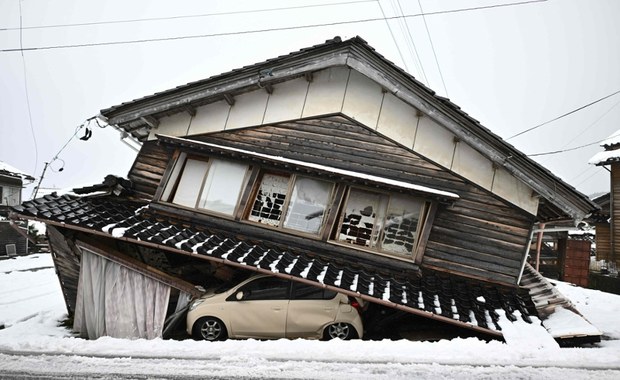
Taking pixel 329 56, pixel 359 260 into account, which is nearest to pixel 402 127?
pixel 329 56

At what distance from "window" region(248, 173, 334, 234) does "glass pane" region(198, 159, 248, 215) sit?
566 mm

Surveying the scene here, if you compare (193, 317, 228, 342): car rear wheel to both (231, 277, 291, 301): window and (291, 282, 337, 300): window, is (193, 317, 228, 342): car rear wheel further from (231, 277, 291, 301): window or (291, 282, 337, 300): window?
(291, 282, 337, 300): window

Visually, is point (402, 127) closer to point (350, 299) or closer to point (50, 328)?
point (350, 299)

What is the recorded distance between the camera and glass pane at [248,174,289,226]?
28.9 feet

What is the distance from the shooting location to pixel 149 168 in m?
9.73

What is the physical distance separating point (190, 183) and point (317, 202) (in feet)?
11.3

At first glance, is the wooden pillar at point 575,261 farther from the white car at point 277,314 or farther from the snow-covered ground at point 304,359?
the white car at point 277,314

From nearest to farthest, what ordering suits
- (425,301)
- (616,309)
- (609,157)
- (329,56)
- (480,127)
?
(425,301), (480,127), (329,56), (616,309), (609,157)

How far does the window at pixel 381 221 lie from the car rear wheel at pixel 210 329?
3.27m

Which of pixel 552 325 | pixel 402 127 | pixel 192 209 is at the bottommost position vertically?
pixel 552 325

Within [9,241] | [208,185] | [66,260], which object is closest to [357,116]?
[208,185]

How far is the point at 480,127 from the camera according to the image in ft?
25.9

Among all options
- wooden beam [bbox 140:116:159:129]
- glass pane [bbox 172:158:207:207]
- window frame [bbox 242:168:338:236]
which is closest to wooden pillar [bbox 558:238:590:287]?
window frame [bbox 242:168:338:236]

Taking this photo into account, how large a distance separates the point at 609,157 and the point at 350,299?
68.5 ft
